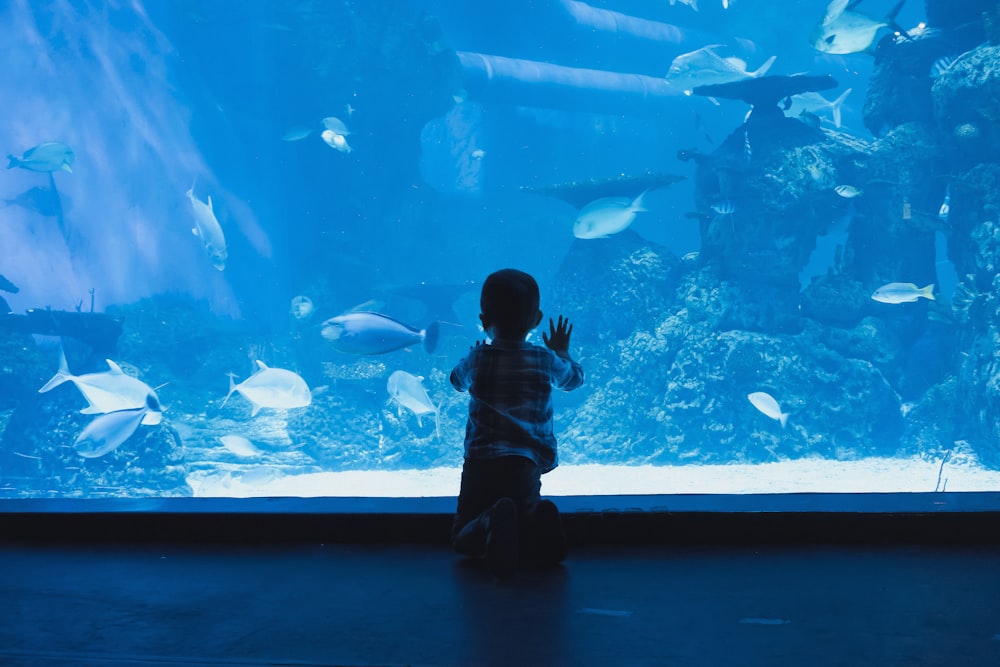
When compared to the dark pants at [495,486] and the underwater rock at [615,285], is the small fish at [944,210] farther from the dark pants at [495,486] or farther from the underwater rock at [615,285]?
the dark pants at [495,486]

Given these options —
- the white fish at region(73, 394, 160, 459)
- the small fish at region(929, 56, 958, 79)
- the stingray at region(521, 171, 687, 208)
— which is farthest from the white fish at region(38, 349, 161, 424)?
the small fish at region(929, 56, 958, 79)

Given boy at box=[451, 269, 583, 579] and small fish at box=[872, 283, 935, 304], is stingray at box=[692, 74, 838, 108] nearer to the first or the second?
small fish at box=[872, 283, 935, 304]

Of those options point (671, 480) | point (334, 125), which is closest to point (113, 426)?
point (671, 480)

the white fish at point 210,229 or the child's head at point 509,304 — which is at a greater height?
the white fish at point 210,229

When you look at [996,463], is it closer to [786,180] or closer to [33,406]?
[786,180]

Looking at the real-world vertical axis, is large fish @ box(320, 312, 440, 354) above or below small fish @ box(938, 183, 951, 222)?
below

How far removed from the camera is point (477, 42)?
23766 mm

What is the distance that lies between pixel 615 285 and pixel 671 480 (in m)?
4.19

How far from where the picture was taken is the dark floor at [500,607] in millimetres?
1312

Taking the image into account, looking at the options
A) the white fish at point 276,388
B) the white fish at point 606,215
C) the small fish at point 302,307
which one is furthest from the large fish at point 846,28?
the small fish at point 302,307

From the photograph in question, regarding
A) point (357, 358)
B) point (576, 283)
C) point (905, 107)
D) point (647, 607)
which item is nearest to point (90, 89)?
point (357, 358)

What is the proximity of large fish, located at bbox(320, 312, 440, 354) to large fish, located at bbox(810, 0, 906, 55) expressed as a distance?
7.98m

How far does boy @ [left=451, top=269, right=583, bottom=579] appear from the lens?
1.94m

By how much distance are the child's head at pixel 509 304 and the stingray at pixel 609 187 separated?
979cm
